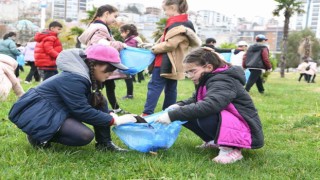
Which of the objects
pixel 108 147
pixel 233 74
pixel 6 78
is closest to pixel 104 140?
pixel 108 147

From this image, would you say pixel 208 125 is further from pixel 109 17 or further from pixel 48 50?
pixel 48 50

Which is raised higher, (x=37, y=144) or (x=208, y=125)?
(x=208, y=125)

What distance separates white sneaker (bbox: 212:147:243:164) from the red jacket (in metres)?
4.74

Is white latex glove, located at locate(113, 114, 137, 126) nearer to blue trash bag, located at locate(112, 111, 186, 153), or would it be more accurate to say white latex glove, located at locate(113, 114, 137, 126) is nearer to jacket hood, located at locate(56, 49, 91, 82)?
blue trash bag, located at locate(112, 111, 186, 153)

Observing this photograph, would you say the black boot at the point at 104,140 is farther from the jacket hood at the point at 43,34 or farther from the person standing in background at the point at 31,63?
the person standing in background at the point at 31,63

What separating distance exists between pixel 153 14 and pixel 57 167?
149332 millimetres

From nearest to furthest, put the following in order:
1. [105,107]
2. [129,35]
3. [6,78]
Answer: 1. [105,107]
2. [6,78]
3. [129,35]

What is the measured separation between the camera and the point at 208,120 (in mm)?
2977

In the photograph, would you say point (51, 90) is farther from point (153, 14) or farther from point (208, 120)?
point (153, 14)

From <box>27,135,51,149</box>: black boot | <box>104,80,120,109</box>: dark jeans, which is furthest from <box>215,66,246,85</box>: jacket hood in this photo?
<box>104,80,120,109</box>: dark jeans

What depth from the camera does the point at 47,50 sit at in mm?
6902

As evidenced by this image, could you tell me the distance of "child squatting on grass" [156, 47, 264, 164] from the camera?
2805mm

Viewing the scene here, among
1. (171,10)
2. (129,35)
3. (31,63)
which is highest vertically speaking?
(171,10)

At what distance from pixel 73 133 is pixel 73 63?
52 centimetres
